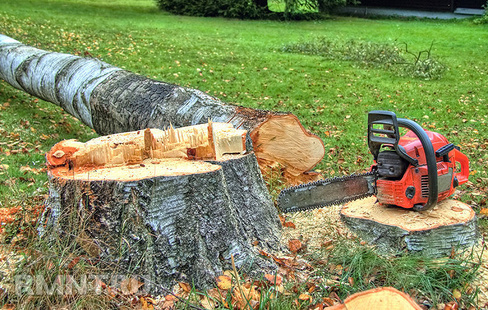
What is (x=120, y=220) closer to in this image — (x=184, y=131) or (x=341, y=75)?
(x=184, y=131)

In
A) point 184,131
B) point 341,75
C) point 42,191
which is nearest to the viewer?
point 184,131

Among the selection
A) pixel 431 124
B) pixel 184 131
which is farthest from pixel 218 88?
pixel 184 131

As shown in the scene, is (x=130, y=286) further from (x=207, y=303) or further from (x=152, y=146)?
(x=152, y=146)

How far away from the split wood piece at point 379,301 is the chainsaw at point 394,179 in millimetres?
1102

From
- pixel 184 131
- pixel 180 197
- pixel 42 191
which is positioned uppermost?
pixel 184 131

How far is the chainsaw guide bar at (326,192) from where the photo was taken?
3.20 metres

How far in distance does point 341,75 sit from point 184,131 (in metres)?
7.95

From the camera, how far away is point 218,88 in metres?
9.08

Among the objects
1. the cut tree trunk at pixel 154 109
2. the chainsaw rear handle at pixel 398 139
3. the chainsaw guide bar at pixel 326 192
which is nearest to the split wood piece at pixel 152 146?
the cut tree trunk at pixel 154 109

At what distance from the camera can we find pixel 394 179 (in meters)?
3.22

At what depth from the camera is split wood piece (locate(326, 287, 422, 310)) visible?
2.05 meters

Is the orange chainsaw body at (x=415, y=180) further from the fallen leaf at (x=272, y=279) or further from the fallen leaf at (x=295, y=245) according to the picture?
the fallen leaf at (x=272, y=279)

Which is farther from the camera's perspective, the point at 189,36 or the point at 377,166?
the point at 189,36

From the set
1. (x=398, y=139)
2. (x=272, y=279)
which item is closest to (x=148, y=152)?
(x=272, y=279)
